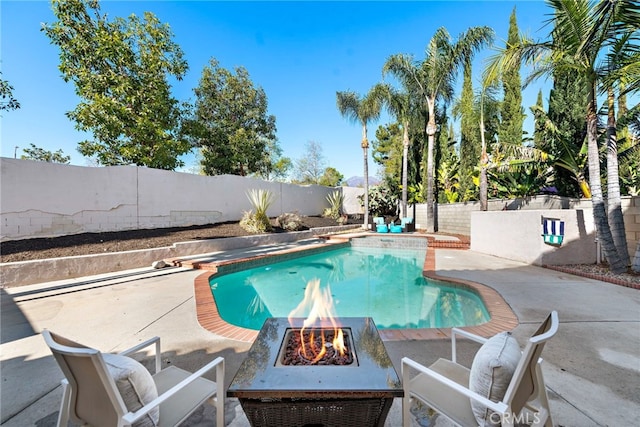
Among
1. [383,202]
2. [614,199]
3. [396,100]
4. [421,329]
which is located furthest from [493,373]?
[383,202]

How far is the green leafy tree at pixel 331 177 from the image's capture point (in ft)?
113

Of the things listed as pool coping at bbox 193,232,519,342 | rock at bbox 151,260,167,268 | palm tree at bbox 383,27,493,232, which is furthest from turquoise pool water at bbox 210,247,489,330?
palm tree at bbox 383,27,493,232

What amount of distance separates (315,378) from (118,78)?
13401 millimetres

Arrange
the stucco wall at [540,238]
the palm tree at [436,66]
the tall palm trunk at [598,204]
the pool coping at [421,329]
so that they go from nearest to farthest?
the pool coping at [421,329]
the tall palm trunk at [598,204]
the stucco wall at [540,238]
the palm tree at [436,66]

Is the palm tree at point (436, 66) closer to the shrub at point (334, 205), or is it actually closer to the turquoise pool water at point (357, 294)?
the shrub at point (334, 205)

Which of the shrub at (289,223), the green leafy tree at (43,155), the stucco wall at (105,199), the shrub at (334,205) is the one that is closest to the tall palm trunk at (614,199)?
the shrub at (289,223)

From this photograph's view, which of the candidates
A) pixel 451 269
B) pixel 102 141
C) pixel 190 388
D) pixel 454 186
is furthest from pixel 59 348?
pixel 454 186

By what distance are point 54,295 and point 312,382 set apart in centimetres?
551

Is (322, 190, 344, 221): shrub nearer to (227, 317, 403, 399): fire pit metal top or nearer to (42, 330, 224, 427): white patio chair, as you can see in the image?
(227, 317, 403, 399): fire pit metal top

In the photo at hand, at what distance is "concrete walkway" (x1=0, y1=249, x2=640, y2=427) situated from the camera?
6.15ft

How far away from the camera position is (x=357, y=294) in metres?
5.50

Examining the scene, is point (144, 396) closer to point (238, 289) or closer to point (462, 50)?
point (238, 289)

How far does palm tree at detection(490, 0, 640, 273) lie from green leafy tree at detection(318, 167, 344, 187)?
28.3m

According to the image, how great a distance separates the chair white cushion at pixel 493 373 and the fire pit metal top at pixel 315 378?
A: 0.41m
